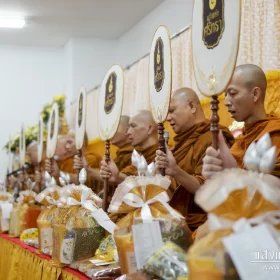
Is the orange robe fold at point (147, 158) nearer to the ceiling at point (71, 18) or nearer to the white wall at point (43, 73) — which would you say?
the ceiling at point (71, 18)

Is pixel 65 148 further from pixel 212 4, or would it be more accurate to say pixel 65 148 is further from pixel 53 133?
pixel 212 4

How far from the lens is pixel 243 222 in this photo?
1.24m

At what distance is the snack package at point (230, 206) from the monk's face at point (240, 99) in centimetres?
114

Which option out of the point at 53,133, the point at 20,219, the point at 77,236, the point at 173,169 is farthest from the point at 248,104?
the point at 53,133

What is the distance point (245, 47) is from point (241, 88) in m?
1.29

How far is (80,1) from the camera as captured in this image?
6727mm

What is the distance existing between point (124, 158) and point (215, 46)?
8.13ft

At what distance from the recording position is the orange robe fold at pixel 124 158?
165 inches

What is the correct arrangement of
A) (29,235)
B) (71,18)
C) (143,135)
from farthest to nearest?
(71,18)
(143,135)
(29,235)

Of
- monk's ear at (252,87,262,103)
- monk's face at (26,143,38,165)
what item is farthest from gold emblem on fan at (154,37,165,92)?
monk's face at (26,143,38,165)

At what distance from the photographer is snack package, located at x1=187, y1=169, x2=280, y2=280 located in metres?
1.24

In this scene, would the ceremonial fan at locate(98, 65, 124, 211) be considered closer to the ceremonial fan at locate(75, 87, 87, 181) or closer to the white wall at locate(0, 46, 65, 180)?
the ceremonial fan at locate(75, 87, 87, 181)

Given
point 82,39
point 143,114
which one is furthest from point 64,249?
point 82,39

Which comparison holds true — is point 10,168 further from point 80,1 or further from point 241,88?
point 241,88
